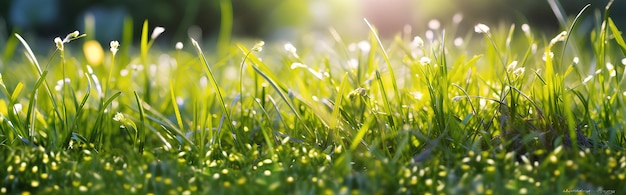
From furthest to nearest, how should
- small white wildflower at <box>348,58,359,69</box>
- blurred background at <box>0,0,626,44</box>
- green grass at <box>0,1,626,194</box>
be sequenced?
blurred background at <box>0,0,626,44</box>, small white wildflower at <box>348,58,359,69</box>, green grass at <box>0,1,626,194</box>

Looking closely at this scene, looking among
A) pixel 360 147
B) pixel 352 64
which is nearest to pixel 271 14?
pixel 352 64

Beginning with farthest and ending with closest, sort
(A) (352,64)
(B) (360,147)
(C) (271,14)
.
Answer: (C) (271,14) < (A) (352,64) < (B) (360,147)

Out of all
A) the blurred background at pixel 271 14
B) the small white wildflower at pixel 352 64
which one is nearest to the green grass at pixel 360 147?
the small white wildflower at pixel 352 64

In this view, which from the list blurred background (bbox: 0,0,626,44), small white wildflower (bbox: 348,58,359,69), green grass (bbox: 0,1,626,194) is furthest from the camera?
blurred background (bbox: 0,0,626,44)

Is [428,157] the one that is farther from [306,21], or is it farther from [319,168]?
[306,21]

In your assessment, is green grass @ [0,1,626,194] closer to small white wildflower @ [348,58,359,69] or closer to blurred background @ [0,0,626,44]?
small white wildflower @ [348,58,359,69]

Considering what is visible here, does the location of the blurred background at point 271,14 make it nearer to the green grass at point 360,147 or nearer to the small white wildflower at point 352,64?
the small white wildflower at point 352,64

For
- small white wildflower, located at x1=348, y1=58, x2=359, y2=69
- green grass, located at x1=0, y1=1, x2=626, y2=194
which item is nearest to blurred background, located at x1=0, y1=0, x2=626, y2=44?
small white wildflower, located at x1=348, y1=58, x2=359, y2=69

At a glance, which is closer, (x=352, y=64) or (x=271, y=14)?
(x=352, y=64)

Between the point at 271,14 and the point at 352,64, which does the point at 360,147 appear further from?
the point at 271,14
